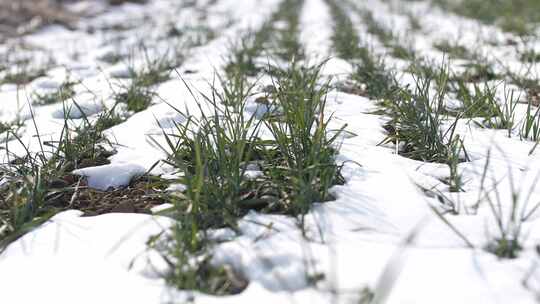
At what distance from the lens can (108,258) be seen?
1.07 metres

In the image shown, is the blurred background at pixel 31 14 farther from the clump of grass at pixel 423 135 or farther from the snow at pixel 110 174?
the clump of grass at pixel 423 135

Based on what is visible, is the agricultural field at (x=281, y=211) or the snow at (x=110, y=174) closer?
the agricultural field at (x=281, y=211)

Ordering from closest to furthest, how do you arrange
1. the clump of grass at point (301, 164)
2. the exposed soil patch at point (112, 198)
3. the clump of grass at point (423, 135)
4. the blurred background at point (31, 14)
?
the clump of grass at point (301, 164) < the exposed soil patch at point (112, 198) < the clump of grass at point (423, 135) < the blurred background at point (31, 14)

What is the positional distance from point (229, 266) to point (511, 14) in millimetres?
5072

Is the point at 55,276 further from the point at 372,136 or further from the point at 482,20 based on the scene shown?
the point at 482,20

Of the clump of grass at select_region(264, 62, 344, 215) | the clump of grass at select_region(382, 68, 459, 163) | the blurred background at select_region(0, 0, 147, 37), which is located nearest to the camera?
the clump of grass at select_region(264, 62, 344, 215)

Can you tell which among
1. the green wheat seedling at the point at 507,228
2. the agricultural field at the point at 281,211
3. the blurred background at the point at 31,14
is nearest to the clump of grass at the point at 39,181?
the agricultural field at the point at 281,211

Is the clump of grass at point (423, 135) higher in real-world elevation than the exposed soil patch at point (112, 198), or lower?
higher

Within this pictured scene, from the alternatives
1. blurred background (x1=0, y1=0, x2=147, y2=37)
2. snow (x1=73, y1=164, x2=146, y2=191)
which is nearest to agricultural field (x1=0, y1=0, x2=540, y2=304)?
snow (x1=73, y1=164, x2=146, y2=191)

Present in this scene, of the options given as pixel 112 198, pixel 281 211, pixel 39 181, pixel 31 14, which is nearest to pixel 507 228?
pixel 281 211

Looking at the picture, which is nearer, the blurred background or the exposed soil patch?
the exposed soil patch

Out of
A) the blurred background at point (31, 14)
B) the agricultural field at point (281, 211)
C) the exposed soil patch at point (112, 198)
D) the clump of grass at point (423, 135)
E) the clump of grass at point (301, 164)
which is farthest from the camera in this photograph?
the blurred background at point (31, 14)

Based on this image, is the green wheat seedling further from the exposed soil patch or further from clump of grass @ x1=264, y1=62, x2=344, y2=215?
the exposed soil patch

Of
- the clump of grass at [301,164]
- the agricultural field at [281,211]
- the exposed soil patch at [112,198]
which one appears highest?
the clump of grass at [301,164]
